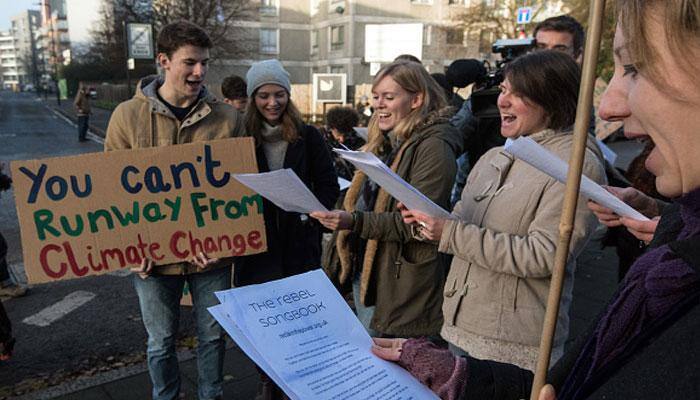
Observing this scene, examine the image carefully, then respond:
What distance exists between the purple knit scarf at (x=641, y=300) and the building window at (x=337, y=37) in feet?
127

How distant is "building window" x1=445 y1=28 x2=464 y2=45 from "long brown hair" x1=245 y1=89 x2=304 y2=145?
37322 mm

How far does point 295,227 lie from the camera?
287 centimetres

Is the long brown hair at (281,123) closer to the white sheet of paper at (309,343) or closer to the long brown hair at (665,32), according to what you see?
the white sheet of paper at (309,343)

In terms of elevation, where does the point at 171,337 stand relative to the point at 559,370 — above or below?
below

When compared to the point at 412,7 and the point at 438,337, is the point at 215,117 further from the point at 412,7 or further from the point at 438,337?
the point at 412,7

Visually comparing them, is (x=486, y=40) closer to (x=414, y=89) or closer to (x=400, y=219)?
(x=414, y=89)

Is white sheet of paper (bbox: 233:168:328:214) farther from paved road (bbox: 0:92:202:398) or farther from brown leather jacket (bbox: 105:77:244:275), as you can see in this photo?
paved road (bbox: 0:92:202:398)

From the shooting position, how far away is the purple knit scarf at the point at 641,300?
66 centimetres

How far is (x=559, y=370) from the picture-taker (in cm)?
94

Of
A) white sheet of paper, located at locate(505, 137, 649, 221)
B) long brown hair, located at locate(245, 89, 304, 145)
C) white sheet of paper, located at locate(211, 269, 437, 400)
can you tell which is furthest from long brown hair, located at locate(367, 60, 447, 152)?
white sheet of paper, located at locate(211, 269, 437, 400)

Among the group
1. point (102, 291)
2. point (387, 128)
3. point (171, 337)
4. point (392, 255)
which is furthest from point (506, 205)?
point (102, 291)

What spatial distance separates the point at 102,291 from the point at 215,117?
9.76ft

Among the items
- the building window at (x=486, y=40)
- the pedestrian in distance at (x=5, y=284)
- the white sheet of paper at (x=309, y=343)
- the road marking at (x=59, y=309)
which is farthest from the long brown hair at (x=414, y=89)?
the building window at (x=486, y=40)

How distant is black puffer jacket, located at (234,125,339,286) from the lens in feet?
9.18
